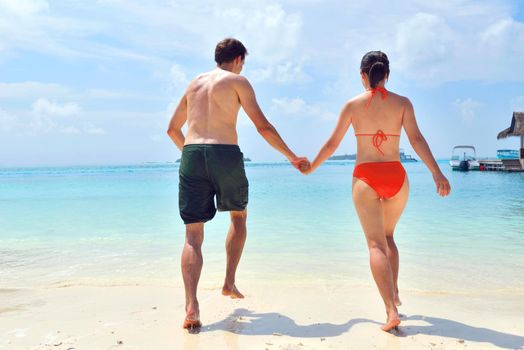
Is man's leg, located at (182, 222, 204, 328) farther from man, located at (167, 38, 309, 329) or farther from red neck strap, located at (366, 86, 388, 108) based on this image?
red neck strap, located at (366, 86, 388, 108)

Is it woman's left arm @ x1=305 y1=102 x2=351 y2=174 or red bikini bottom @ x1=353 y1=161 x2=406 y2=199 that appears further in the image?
woman's left arm @ x1=305 y1=102 x2=351 y2=174

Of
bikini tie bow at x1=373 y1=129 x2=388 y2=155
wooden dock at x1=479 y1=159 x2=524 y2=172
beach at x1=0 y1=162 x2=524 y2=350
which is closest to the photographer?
beach at x1=0 y1=162 x2=524 y2=350

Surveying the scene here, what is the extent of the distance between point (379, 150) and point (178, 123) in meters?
1.57

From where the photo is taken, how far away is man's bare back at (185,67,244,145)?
3344mm

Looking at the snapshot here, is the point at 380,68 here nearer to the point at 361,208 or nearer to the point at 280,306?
the point at 361,208

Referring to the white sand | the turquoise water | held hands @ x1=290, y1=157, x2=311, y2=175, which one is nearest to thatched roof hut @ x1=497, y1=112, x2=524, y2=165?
the turquoise water

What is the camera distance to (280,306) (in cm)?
371

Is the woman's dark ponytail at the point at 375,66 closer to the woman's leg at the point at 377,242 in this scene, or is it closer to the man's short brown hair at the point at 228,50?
the woman's leg at the point at 377,242

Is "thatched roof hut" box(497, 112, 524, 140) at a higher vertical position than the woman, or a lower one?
higher

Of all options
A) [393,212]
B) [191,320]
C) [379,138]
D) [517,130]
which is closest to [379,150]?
[379,138]

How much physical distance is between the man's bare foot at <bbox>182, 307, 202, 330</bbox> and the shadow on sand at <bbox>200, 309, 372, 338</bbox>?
6cm

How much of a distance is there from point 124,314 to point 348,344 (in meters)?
1.68

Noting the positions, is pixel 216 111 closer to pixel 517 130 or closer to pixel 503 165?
pixel 517 130

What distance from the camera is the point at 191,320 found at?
310cm
